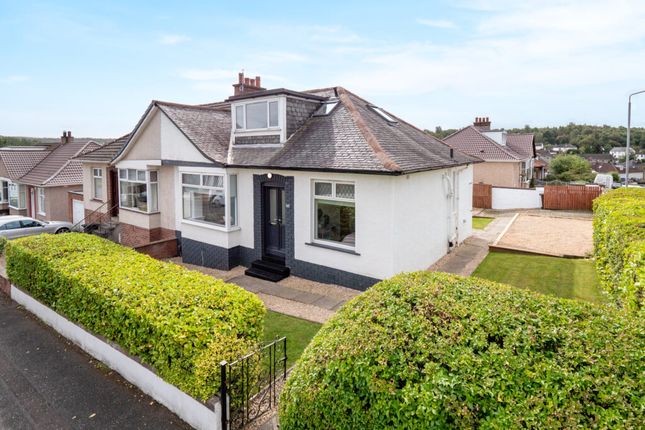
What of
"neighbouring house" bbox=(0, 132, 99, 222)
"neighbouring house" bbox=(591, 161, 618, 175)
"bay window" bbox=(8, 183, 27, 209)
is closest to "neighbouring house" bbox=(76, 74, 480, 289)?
"neighbouring house" bbox=(0, 132, 99, 222)

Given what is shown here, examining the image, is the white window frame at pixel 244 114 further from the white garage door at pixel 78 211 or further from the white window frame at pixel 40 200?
the white window frame at pixel 40 200

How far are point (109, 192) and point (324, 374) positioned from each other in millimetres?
19495

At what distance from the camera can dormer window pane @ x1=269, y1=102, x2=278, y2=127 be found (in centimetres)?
1355

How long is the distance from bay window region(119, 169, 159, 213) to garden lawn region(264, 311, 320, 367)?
31.3ft

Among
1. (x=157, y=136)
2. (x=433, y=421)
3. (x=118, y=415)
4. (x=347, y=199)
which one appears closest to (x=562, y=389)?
(x=433, y=421)

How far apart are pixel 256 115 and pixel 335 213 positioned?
4.90 metres

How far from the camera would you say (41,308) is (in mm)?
9711

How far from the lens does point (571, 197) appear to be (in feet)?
87.9

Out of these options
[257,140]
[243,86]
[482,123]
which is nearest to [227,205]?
[257,140]

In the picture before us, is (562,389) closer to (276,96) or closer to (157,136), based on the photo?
(276,96)

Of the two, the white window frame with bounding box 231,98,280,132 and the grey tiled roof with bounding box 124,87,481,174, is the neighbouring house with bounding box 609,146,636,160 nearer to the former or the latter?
the grey tiled roof with bounding box 124,87,481,174

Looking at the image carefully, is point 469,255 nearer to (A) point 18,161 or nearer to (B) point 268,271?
(B) point 268,271

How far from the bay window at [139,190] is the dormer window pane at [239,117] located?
4644mm

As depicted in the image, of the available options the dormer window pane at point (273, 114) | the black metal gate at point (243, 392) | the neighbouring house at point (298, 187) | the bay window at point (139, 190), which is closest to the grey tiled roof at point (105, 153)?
the bay window at point (139, 190)
